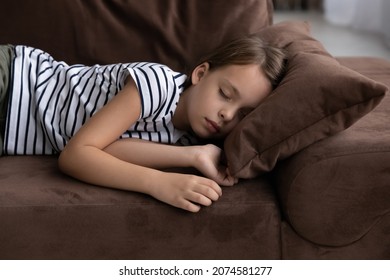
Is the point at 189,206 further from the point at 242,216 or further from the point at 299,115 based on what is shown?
the point at 299,115

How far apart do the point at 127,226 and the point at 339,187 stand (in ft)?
1.53

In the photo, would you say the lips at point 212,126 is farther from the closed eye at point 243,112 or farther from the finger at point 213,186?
the finger at point 213,186

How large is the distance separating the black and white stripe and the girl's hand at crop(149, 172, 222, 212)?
0.23 metres

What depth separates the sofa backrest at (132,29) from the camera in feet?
5.90

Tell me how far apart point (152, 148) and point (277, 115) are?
12.9 inches

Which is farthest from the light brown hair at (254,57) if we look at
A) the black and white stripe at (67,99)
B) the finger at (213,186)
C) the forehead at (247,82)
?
the finger at (213,186)

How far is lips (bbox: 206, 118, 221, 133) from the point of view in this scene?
1478 millimetres

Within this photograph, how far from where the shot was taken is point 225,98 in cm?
148

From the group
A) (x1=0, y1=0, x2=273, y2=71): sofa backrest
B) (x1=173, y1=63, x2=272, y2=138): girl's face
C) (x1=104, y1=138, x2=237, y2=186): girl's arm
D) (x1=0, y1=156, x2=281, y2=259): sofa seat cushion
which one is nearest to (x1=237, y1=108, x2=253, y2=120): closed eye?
(x1=173, y1=63, x2=272, y2=138): girl's face

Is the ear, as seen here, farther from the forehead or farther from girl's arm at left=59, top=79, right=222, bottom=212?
girl's arm at left=59, top=79, right=222, bottom=212

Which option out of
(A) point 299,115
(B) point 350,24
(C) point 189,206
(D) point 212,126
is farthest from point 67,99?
(B) point 350,24

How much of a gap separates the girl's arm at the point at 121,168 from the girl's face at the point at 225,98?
152 mm

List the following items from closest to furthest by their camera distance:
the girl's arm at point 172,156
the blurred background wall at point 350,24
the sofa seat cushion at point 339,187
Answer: the sofa seat cushion at point 339,187
the girl's arm at point 172,156
the blurred background wall at point 350,24

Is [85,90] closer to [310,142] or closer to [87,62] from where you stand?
[87,62]
